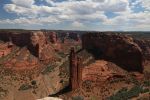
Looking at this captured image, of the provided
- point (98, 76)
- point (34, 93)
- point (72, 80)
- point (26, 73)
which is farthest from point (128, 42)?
point (26, 73)

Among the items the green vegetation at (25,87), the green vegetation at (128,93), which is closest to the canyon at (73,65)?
the green vegetation at (25,87)

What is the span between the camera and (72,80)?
79312mm

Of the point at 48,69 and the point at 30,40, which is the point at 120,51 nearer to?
the point at 48,69

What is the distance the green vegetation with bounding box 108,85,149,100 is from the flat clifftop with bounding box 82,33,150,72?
8.97 m

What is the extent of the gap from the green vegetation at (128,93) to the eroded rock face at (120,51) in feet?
29.5

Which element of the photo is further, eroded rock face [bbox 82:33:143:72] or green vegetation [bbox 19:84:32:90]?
green vegetation [bbox 19:84:32:90]

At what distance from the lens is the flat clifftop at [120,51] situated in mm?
84625

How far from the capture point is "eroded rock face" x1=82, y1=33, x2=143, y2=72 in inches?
3334

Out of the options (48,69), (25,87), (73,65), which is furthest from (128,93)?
(48,69)

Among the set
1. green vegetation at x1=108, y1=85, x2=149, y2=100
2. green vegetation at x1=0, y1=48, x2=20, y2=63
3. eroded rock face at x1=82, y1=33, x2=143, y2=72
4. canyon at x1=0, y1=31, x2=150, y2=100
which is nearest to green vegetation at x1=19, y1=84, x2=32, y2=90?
canyon at x1=0, y1=31, x2=150, y2=100

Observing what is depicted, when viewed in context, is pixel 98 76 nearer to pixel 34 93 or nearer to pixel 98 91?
pixel 98 91

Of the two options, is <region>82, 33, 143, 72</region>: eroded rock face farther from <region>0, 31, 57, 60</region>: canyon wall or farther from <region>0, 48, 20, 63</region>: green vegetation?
<region>0, 48, 20, 63</region>: green vegetation

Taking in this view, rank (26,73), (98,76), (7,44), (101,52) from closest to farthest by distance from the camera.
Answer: (98,76)
(101,52)
(26,73)
(7,44)

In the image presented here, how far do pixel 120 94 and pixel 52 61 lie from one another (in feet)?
204
